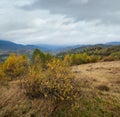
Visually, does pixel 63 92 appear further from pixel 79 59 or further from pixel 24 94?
pixel 79 59

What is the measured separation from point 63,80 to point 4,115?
398 cm

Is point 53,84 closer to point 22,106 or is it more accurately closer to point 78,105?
point 78,105

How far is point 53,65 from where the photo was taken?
51.9ft

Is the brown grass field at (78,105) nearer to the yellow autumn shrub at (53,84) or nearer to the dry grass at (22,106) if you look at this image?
the dry grass at (22,106)

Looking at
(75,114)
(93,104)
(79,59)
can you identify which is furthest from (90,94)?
(79,59)

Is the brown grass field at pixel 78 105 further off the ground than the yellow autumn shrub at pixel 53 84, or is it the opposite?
the yellow autumn shrub at pixel 53 84

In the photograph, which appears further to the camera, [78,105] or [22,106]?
[22,106]

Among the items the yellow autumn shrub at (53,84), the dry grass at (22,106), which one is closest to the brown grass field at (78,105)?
the dry grass at (22,106)

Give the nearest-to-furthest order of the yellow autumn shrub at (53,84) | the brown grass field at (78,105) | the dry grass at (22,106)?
the brown grass field at (78,105)
the dry grass at (22,106)
the yellow autumn shrub at (53,84)

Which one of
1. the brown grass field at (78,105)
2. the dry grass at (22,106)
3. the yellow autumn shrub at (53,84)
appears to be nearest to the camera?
the brown grass field at (78,105)

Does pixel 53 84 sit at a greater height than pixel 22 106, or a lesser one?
greater

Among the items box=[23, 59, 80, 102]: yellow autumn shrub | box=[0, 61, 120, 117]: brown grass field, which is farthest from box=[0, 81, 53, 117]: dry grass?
box=[23, 59, 80, 102]: yellow autumn shrub

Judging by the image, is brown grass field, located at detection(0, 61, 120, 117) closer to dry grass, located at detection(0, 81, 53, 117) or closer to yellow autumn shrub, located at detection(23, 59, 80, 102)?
dry grass, located at detection(0, 81, 53, 117)

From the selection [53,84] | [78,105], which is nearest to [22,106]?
[53,84]
